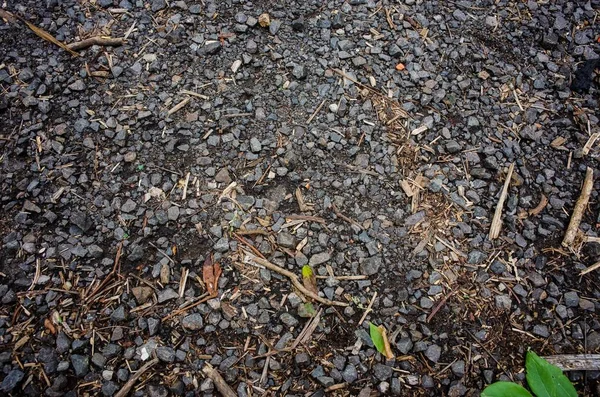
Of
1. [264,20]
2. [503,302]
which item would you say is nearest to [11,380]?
[503,302]

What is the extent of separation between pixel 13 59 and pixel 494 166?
340 cm

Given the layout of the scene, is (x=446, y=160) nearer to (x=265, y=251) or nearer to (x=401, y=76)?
(x=401, y=76)

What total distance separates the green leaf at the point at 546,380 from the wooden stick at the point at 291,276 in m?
1.04

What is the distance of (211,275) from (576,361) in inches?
80.8

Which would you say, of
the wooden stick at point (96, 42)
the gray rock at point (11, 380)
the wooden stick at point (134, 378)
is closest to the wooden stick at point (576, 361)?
the wooden stick at point (134, 378)

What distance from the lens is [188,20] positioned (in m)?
3.40

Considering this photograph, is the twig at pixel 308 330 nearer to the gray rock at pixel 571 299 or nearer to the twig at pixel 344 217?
the twig at pixel 344 217

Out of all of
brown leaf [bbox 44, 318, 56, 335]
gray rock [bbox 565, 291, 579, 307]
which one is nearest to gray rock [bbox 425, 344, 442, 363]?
gray rock [bbox 565, 291, 579, 307]

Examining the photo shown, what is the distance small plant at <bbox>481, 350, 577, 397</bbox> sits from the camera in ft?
7.75

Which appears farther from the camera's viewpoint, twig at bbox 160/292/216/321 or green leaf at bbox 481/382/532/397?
twig at bbox 160/292/216/321

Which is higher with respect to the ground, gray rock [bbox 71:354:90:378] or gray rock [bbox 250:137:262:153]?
gray rock [bbox 250:137:262:153]

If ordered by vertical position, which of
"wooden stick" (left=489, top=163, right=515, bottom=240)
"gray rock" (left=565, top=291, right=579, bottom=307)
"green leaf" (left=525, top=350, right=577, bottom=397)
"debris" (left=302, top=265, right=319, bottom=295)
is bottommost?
"green leaf" (left=525, top=350, right=577, bottom=397)

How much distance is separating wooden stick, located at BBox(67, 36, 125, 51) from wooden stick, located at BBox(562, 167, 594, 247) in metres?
3.29

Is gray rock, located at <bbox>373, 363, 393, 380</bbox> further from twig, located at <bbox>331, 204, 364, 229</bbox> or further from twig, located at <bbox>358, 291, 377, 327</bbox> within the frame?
twig, located at <bbox>331, 204, 364, 229</bbox>
